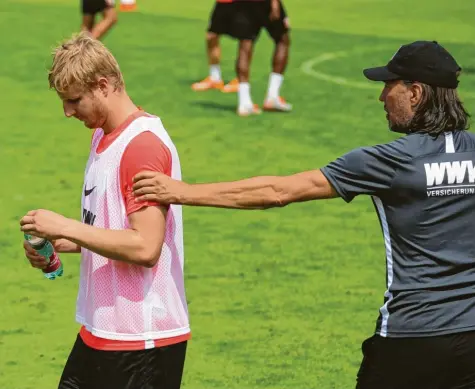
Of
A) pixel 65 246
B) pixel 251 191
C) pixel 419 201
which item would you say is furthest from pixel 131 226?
pixel 419 201

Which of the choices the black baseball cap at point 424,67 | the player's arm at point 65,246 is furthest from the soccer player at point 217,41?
the black baseball cap at point 424,67

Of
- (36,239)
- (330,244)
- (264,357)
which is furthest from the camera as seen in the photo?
(330,244)

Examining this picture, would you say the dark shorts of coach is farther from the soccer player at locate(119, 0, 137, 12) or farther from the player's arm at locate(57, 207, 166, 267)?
the player's arm at locate(57, 207, 166, 267)

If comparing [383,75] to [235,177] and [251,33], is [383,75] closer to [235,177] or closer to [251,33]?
[235,177]

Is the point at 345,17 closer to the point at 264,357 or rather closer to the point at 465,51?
the point at 465,51

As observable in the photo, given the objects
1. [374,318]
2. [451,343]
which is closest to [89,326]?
[451,343]

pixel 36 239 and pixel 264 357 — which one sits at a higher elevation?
pixel 36 239

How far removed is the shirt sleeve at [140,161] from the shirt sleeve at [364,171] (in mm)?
683

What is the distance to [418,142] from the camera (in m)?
5.39

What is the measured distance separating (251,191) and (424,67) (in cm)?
89

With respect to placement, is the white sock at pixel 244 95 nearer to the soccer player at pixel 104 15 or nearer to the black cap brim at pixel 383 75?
the soccer player at pixel 104 15

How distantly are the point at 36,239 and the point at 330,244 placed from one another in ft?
Answer: 19.4

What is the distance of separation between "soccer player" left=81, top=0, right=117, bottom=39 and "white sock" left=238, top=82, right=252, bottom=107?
2.90 m

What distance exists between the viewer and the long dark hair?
5426mm
